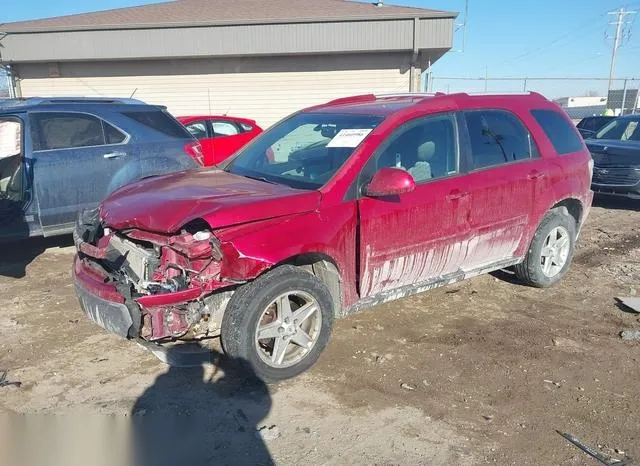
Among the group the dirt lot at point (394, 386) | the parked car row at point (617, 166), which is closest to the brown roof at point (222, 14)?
the parked car row at point (617, 166)

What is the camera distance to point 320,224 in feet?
12.0

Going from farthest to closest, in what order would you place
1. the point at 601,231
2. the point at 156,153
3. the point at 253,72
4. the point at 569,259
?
the point at 253,72 < the point at 601,231 < the point at 156,153 < the point at 569,259

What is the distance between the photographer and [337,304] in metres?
3.95

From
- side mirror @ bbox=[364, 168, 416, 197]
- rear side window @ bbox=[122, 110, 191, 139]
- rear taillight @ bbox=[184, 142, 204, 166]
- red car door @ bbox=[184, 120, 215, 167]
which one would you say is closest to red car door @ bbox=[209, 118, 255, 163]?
red car door @ bbox=[184, 120, 215, 167]

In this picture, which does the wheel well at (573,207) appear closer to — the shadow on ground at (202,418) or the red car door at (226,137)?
the shadow on ground at (202,418)

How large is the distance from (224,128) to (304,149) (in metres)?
6.83

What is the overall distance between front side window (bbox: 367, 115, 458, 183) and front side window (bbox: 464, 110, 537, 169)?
0.23 metres

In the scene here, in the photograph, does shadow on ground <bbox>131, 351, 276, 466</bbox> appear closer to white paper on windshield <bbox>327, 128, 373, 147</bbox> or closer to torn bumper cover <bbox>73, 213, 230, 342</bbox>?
torn bumper cover <bbox>73, 213, 230, 342</bbox>

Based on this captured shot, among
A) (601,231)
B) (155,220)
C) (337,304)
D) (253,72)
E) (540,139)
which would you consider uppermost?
(253,72)

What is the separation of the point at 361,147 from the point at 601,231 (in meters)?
5.64

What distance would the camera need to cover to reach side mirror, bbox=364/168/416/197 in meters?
3.69

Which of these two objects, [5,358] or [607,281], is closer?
[5,358]

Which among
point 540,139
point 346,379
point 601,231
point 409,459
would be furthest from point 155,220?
point 601,231

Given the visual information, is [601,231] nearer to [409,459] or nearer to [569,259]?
[569,259]
